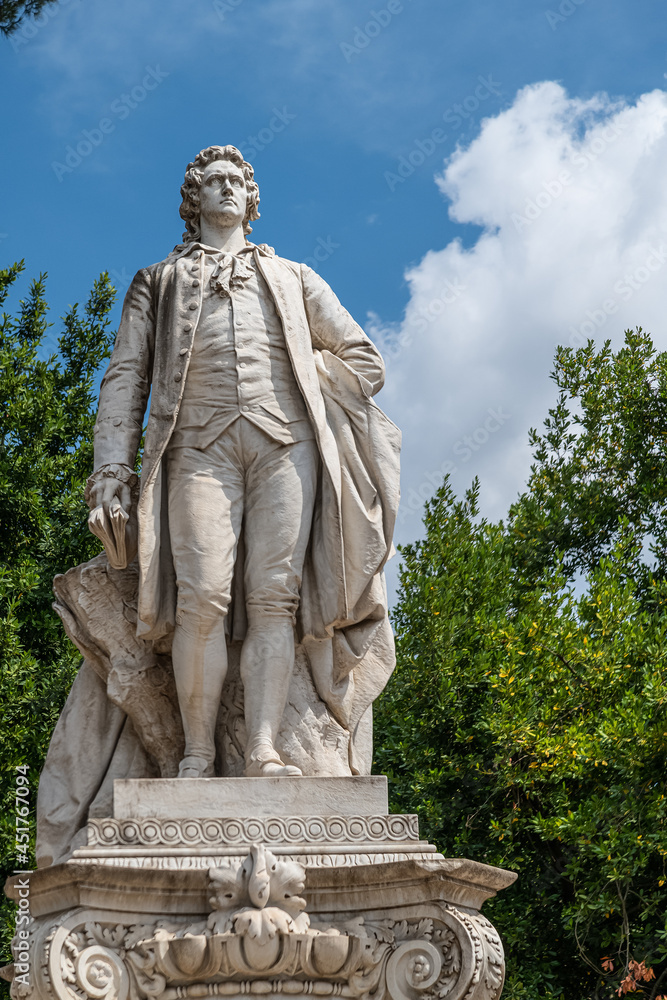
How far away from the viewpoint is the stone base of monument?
17.4 ft

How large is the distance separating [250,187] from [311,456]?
1.66 meters

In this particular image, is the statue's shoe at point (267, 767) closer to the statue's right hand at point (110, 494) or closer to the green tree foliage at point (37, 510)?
the statue's right hand at point (110, 494)

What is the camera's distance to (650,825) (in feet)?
43.1

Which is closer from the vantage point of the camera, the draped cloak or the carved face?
the draped cloak

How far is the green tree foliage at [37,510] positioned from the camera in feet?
48.8

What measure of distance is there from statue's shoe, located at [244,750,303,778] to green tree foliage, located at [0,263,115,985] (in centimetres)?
833

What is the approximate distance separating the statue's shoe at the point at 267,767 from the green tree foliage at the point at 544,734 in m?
7.57

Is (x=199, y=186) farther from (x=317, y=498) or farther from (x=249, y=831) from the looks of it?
(x=249, y=831)

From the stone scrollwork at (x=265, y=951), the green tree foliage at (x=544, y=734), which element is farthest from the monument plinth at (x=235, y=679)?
the green tree foliage at (x=544, y=734)

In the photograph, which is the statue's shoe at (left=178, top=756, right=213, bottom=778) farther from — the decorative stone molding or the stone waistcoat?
the stone waistcoat

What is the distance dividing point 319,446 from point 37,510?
10.6 meters

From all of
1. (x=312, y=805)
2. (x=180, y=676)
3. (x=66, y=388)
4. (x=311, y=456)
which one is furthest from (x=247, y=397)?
(x=66, y=388)

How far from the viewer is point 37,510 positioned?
16.5 metres

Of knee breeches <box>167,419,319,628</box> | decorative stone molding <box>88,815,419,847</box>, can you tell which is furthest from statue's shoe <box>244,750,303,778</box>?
knee breeches <box>167,419,319,628</box>
